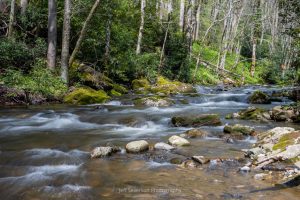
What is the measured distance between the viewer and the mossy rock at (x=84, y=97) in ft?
48.0


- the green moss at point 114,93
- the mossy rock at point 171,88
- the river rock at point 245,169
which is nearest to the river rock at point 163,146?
the river rock at point 245,169

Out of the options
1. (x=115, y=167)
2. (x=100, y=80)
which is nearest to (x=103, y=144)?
(x=115, y=167)

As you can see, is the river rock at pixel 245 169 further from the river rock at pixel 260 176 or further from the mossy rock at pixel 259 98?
the mossy rock at pixel 259 98

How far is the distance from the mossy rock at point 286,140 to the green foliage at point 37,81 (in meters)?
9.62

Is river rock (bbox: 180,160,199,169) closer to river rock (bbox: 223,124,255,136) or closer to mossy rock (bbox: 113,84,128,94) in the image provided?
river rock (bbox: 223,124,255,136)

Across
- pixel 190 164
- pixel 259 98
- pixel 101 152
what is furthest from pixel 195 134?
pixel 259 98

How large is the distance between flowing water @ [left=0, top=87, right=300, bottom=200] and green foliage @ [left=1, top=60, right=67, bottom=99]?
2.24 metres

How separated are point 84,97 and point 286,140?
9304 mm

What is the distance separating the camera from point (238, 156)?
6.97m

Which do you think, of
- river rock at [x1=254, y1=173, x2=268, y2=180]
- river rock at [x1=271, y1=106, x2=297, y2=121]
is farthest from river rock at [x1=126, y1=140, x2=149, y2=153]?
river rock at [x1=271, y1=106, x2=297, y2=121]

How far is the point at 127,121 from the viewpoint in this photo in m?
11.1

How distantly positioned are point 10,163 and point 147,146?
261cm

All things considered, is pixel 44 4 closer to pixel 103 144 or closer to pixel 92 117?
pixel 92 117

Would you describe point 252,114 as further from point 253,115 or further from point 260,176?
point 260,176
